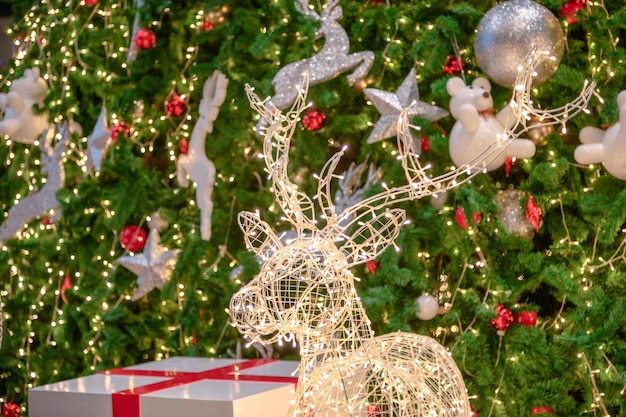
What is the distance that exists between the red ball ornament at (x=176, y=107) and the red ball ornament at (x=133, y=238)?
53cm

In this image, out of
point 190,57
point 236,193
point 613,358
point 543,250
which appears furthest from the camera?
point 190,57

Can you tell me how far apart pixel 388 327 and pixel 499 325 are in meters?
0.38

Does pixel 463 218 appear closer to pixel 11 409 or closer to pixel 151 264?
pixel 151 264

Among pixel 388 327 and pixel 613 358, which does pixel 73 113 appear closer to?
pixel 388 327

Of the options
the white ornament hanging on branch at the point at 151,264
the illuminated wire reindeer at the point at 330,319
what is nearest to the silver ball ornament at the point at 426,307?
the illuminated wire reindeer at the point at 330,319

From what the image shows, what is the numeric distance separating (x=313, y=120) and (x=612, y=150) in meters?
1.17

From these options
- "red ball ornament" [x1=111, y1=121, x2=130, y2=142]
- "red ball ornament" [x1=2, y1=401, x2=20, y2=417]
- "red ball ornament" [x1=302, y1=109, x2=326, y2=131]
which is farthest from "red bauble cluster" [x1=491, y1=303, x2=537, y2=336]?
"red ball ornament" [x1=2, y1=401, x2=20, y2=417]

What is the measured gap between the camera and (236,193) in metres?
3.96

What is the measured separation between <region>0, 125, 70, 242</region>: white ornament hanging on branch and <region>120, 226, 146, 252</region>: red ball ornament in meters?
0.44

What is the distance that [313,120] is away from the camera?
3734 millimetres

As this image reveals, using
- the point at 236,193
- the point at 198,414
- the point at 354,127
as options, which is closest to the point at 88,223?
the point at 236,193

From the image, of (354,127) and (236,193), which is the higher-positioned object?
(354,127)

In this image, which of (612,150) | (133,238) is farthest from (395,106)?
(133,238)

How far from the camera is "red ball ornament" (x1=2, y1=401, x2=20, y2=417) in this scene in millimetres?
4719
